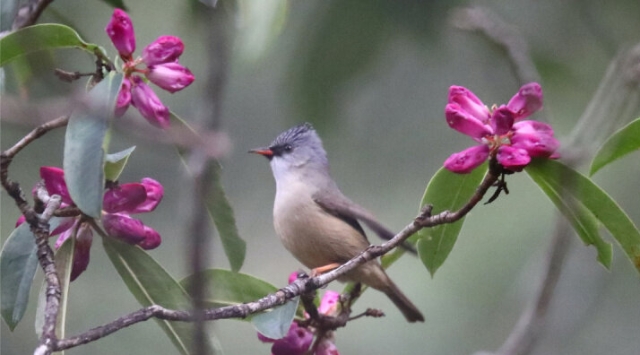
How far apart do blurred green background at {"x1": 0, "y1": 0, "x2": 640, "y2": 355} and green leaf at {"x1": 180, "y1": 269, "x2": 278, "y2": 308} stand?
4 centimetres

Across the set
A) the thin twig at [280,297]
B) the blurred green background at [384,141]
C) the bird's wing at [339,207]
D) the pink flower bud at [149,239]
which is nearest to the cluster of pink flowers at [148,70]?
the blurred green background at [384,141]

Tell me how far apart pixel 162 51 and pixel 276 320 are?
56cm

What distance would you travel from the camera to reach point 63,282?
171 cm

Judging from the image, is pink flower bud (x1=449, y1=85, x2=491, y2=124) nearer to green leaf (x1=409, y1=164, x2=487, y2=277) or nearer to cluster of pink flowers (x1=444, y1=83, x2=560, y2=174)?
cluster of pink flowers (x1=444, y1=83, x2=560, y2=174)

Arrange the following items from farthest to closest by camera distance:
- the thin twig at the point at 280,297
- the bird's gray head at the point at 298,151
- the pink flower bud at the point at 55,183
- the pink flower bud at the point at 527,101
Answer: the bird's gray head at the point at 298,151 → the pink flower bud at the point at 55,183 → the pink flower bud at the point at 527,101 → the thin twig at the point at 280,297

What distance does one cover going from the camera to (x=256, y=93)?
20.9 feet

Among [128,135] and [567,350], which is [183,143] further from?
[567,350]

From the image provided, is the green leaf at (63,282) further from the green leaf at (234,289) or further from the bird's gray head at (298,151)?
the bird's gray head at (298,151)

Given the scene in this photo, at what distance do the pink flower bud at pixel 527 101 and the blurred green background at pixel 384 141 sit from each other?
1.13 ft

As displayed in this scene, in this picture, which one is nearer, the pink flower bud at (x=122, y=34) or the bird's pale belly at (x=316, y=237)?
the pink flower bud at (x=122, y=34)

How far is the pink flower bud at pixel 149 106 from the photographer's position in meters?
1.68

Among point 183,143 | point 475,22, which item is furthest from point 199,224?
point 475,22

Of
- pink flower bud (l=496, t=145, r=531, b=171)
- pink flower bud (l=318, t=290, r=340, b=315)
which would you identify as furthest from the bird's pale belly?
pink flower bud (l=496, t=145, r=531, b=171)

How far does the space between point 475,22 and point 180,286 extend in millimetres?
888
